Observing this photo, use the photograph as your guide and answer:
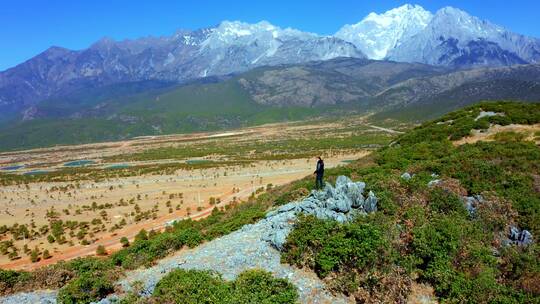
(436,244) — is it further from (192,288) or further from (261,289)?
(192,288)

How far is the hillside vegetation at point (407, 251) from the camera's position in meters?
13.9

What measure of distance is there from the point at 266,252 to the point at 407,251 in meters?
5.51

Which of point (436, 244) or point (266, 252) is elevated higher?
point (436, 244)

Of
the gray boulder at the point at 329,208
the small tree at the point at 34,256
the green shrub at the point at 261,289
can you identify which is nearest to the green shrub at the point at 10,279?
the green shrub at the point at 261,289

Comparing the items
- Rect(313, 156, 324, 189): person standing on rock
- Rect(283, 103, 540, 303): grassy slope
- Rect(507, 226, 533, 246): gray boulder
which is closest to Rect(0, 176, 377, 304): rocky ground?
Rect(283, 103, 540, 303): grassy slope

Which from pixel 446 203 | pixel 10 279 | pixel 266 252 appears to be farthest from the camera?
pixel 446 203

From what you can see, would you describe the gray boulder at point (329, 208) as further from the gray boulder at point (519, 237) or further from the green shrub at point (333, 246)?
the gray boulder at point (519, 237)

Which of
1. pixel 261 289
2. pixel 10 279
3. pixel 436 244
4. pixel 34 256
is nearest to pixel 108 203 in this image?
pixel 34 256

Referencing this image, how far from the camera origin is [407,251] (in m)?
15.5

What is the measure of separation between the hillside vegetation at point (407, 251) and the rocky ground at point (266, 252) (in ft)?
1.62

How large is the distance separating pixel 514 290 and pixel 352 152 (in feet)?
261

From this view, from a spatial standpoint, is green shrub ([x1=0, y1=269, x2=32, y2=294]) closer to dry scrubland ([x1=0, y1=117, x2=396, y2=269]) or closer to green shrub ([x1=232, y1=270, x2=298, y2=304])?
green shrub ([x1=232, y1=270, x2=298, y2=304])

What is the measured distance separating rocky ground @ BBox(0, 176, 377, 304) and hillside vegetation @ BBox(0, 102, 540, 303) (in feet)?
1.62

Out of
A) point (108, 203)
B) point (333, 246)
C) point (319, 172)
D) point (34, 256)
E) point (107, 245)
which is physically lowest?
point (108, 203)
